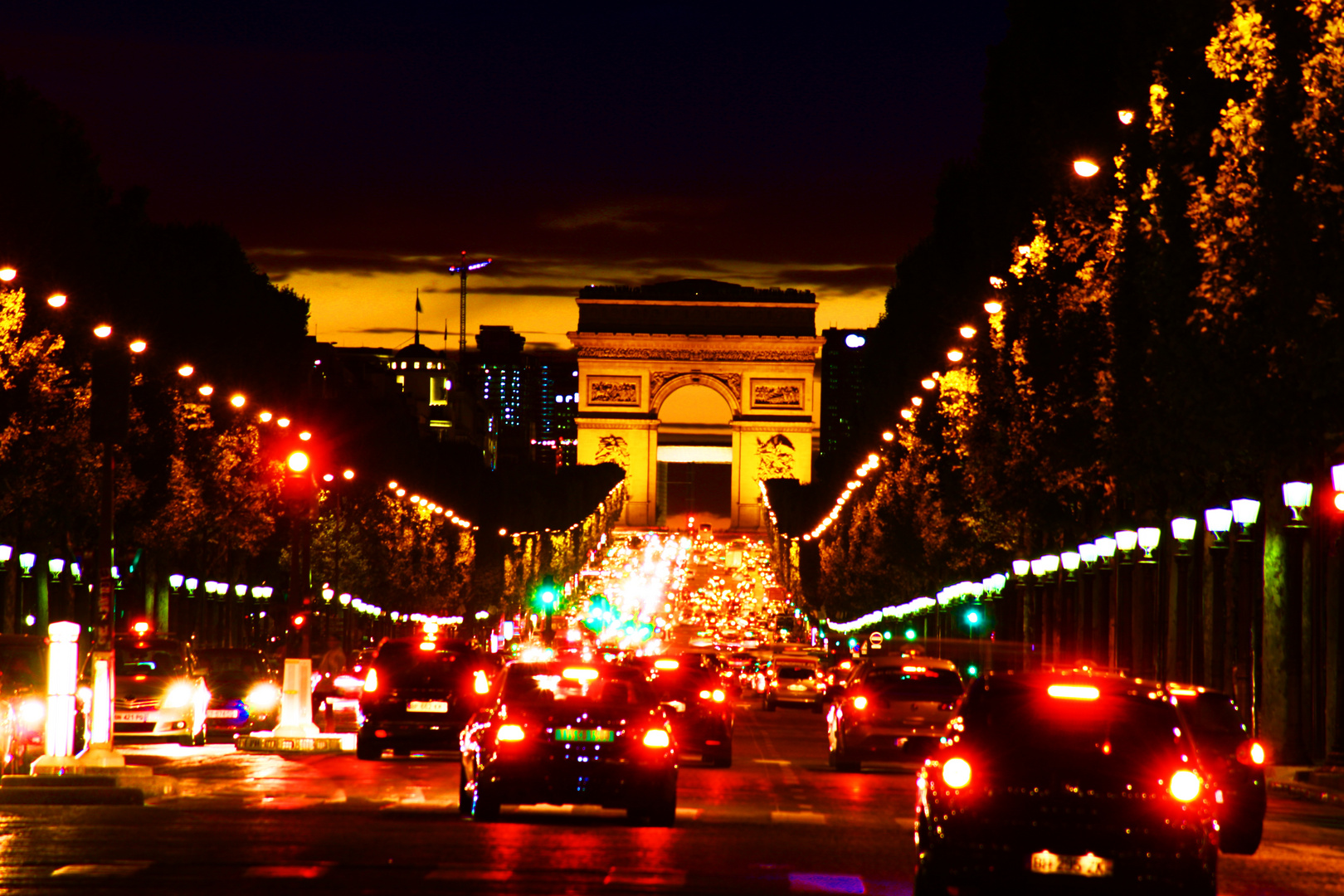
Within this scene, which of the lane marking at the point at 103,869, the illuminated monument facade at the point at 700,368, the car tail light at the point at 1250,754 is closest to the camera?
the lane marking at the point at 103,869

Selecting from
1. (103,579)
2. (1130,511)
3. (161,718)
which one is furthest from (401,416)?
(103,579)

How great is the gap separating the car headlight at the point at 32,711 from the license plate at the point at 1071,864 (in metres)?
17.7

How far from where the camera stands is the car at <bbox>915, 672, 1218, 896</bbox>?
13430 millimetres

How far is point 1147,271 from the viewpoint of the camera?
34.2m

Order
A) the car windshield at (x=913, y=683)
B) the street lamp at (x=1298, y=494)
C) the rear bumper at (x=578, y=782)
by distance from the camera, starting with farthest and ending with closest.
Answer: the street lamp at (x=1298, y=494), the car windshield at (x=913, y=683), the rear bumper at (x=578, y=782)

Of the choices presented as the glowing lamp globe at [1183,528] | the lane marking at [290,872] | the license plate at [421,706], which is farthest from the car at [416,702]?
the lane marking at [290,872]

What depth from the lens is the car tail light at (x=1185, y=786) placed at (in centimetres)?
1370

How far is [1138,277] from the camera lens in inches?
1364

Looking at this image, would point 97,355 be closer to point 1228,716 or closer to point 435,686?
point 435,686

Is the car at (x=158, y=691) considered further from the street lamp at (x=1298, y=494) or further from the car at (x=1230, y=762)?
the car at (x=1230, y=762)

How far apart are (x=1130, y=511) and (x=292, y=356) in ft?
128

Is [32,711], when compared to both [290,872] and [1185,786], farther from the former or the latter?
[1185,786]

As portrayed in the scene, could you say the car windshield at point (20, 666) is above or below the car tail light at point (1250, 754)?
above

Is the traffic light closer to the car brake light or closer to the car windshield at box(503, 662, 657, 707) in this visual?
the car windshield at box(503, 662, 657, 707)
